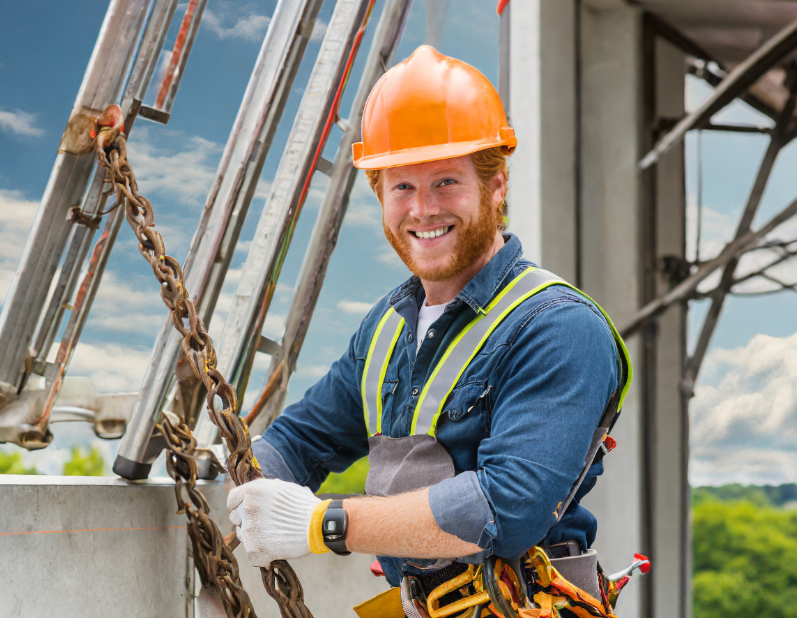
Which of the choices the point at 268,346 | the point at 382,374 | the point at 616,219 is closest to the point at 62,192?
the point at 268,346

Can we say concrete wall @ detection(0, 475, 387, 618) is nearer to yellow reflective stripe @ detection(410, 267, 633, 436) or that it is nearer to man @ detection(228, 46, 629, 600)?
man @ detection(228, 46, 629, 600)

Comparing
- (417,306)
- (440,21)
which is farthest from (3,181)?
(440,21)

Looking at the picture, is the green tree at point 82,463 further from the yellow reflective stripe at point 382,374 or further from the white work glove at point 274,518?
the yellow reflective stripe at point 382,374

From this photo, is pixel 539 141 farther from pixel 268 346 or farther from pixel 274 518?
pixel 274 518

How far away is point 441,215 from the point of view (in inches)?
74.1

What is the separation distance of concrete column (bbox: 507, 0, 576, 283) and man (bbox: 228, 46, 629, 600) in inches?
121

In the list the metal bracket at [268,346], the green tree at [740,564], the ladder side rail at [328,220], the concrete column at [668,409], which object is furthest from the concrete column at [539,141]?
the green tree at [740,564]

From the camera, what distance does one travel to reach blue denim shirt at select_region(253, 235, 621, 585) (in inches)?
60.7

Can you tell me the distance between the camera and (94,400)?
2.85 m

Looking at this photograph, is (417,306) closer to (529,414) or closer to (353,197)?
(529,414)

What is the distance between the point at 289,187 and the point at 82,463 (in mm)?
2032

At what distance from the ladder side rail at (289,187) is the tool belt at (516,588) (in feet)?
4.00

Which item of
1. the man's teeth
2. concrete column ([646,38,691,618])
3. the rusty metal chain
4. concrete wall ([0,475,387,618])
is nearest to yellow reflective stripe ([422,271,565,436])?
the man's teeth

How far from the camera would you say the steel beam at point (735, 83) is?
544 cm
